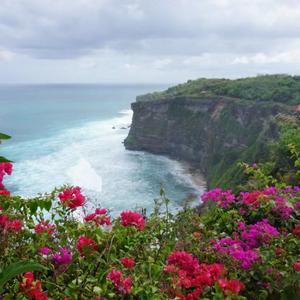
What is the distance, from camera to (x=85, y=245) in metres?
3.92

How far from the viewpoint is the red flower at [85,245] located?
3.93 m

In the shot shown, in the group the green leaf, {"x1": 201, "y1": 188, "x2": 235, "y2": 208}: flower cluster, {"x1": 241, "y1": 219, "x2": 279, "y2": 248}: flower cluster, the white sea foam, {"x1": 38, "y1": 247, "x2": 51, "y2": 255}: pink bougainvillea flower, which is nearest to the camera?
the green leaf

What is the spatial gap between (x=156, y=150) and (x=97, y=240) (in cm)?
8999

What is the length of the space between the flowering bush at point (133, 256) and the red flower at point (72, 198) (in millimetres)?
10

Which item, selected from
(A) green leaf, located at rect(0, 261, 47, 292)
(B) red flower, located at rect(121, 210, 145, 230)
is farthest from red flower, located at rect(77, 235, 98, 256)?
(A) green leaf, located at rect(0, 261, 47, 292)

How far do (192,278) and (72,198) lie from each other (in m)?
1.44

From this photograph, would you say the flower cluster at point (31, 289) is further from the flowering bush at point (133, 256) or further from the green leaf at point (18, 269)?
the green leaf at point (18, 269)

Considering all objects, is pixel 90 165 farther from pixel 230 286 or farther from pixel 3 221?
pixel 230 286

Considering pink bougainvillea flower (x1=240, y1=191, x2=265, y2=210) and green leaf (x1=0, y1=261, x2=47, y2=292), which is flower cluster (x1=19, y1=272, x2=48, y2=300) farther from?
pink bougainvillea flower (x1=240, y1=191, x2=265, y2=210)

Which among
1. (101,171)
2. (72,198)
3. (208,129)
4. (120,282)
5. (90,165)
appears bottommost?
(101,171)

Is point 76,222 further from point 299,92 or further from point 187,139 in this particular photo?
point 187,139

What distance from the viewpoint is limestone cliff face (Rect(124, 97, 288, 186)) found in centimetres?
6912

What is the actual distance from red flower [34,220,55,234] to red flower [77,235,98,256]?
1.52 feet

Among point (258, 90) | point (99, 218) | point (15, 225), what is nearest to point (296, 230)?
point (99, 218)
